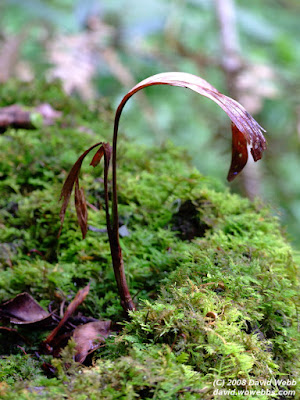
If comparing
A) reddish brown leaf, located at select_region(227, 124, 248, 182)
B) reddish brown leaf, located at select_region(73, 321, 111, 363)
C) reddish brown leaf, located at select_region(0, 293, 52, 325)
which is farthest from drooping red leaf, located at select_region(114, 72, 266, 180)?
reddish brown leaf, located at select_region(0, 293, 52, 325)

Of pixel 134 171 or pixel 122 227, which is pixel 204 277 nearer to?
pixel 122 227

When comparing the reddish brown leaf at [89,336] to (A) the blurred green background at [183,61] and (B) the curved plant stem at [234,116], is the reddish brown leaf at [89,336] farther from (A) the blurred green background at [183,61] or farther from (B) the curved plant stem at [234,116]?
(A) the blurred green background at [183,61]

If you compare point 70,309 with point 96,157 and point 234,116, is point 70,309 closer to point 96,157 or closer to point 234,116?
point 96,157

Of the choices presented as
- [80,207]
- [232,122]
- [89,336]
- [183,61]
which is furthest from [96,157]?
[183,61]

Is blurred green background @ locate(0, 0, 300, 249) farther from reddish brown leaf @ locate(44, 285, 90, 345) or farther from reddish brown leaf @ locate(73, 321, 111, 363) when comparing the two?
reddish brown leaf @ locate(73, 321, 111, 363)

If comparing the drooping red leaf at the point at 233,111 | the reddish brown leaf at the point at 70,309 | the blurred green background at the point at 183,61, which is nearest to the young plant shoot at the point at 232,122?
the drooping red leaf at the point at 233,111

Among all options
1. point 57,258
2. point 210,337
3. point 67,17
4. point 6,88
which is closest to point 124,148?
point 57,258
